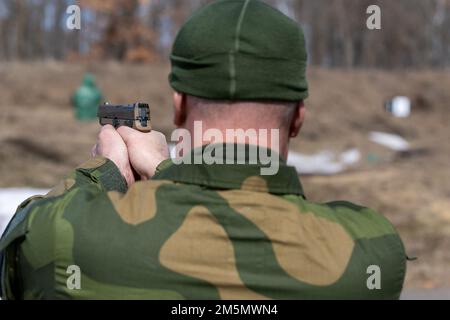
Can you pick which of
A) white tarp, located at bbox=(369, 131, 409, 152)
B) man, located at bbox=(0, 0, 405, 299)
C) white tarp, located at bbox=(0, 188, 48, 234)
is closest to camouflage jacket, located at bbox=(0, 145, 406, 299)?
man, located at bbox=(0, 0, 405, 299)

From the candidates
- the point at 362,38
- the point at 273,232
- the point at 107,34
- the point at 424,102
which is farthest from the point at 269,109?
the point at 362,38

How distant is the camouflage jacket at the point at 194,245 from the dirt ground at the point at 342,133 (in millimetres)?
6240

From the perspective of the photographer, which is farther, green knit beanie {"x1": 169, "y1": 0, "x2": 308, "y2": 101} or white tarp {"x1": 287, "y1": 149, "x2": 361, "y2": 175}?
white tarp {"x1": 287, "y1": 149, "x2": 361, "y2": 175}

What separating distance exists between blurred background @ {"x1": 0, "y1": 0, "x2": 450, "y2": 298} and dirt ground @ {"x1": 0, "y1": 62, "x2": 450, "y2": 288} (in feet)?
0.11

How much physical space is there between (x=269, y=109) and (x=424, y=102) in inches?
1128

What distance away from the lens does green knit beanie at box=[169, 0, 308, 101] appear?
1597 mm

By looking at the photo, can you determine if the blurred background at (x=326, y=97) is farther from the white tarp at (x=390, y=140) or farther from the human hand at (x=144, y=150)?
the human hand at (x=144, y=150)

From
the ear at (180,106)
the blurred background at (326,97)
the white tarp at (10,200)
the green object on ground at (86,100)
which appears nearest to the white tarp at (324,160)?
the blurred background at (326,97)

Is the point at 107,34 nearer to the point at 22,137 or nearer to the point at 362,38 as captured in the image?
the point at 362,38

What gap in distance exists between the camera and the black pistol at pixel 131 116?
2.03 metres

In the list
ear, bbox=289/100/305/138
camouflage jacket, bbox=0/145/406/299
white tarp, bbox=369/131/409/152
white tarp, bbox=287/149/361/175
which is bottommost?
white tarp, bbox=369/131/409/152

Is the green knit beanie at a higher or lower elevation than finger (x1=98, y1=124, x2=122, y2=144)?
higher

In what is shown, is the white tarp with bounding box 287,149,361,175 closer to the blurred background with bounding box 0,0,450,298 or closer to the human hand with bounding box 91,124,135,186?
the blurred background with bounding box 0,0,450,298

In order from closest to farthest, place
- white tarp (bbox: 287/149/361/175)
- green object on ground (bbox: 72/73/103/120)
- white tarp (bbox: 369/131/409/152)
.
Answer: white tarp (bbox: 287/149/361/175) → green object on ground (bbox: 72/73/103/120) → white tarp (bbox: 369/131/409/152)
